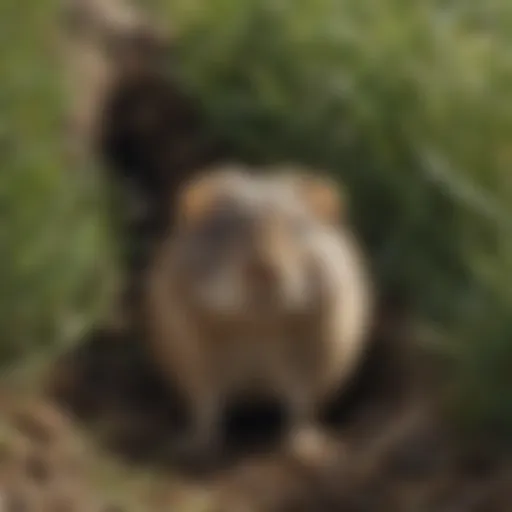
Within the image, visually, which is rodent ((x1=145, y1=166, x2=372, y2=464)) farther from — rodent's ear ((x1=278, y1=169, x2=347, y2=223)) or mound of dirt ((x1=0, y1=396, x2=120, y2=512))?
mound of dirt ((x1=0, y1=396, x2=120, y2=512))

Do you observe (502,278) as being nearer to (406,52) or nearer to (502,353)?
(502,353)

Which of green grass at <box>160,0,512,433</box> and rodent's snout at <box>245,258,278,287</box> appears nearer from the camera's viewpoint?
rodent's snout at <box>245,258,278,287</box>

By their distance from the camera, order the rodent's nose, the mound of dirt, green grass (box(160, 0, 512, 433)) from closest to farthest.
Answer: the mound of dirt
the rodent's nose
green grass (box(160, 0, 512, 433))

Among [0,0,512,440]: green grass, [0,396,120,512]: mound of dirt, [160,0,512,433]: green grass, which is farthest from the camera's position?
[160,0,512,433]: green grass

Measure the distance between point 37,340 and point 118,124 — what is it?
82 centimetres

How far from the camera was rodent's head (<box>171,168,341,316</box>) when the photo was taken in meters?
1.63

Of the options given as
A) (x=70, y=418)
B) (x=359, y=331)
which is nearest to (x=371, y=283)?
(x=359, y=331)

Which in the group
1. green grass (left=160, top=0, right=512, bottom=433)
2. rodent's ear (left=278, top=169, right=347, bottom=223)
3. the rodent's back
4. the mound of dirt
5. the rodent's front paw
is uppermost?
green grass (left=160, top=0, right=512, bottom=433)

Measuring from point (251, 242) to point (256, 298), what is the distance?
2.9 inches

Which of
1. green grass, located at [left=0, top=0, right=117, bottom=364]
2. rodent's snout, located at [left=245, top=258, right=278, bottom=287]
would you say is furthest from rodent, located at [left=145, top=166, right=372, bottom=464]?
green grass, located at [left=0, top=0, right=117, bottom=364]

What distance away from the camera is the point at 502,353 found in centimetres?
160

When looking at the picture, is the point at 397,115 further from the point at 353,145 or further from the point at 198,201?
the point at 198,201

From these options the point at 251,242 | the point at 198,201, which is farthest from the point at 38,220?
the point at 251,242

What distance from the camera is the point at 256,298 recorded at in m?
1.63
